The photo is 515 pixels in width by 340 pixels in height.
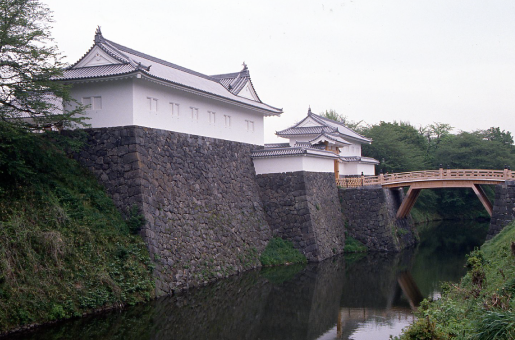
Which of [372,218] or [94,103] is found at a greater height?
[94,103]

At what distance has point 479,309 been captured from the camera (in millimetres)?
7715

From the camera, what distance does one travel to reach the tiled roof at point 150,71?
14.9 meters

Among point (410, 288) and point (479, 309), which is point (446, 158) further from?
point (479, 309)

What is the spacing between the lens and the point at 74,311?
1094 cm

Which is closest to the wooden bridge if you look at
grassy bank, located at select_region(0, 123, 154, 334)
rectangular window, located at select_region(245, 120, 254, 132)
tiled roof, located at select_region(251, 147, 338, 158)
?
tiled roof, located at select_region(251, 147, 338, 158)

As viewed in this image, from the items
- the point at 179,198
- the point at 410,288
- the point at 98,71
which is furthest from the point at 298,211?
the point at 98,71

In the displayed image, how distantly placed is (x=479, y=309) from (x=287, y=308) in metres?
6.10

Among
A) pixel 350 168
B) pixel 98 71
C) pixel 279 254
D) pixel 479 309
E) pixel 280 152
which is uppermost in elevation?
pixel 98 71

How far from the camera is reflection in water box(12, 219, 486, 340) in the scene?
424 inches

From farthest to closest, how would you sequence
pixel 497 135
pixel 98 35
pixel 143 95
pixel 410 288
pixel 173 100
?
pixel 497 135
pixel 173 100
pixel 98 35
pixel 410 288
pixel 143 95

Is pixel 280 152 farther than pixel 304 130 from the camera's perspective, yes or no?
No

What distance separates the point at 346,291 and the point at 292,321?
12.0 feet

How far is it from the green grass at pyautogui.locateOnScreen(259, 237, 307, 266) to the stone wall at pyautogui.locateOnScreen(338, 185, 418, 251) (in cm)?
501

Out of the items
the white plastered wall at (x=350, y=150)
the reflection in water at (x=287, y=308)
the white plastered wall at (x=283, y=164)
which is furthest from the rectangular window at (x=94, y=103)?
the white plastered wall at (x=350, y=150)
